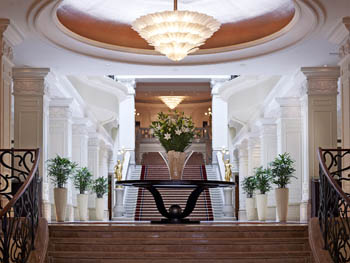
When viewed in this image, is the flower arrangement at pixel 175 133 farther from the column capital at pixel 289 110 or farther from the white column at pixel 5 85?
the column capital at pixel 289 110

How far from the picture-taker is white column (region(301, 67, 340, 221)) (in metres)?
15.6

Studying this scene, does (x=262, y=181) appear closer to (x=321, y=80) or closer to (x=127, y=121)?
(x=321, y=80)

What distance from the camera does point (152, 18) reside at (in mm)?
11281

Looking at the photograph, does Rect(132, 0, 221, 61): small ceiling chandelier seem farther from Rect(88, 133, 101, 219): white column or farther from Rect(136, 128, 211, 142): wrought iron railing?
Rect(136, 128, 211, 142): wrought iron railing

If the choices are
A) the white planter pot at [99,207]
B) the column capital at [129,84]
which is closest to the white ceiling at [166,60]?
the white planter pot at [99,207]

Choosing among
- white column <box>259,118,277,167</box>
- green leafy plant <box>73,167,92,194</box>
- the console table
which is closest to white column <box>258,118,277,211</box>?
white column <box>259,118,277,167</box>

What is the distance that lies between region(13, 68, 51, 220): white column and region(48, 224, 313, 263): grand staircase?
A: 18.2ft

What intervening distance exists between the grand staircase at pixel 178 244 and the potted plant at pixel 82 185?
855 centimetres

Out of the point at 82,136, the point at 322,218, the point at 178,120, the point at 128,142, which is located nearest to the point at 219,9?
the point at 178,120

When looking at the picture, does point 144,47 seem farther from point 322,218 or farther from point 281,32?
point 322,218

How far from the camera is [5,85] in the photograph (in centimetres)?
1203

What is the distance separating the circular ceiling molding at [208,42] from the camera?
12.5 metres

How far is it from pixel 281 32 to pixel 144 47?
3381 mm

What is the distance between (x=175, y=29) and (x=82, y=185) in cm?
903
